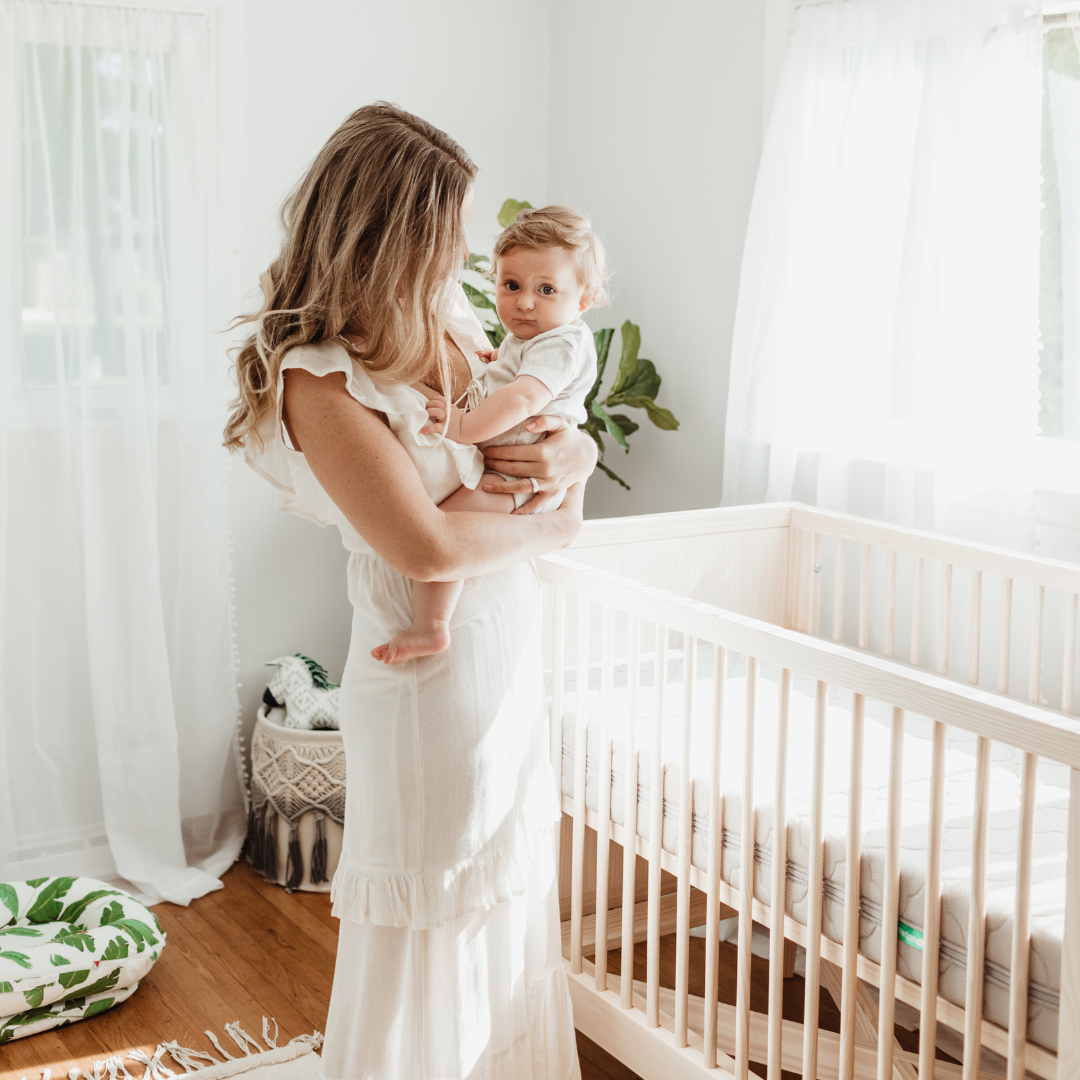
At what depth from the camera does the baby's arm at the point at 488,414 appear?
1346mm

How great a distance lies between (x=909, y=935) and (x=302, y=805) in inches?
64.0

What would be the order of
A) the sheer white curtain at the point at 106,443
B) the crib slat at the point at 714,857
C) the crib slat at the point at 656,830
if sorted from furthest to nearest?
the sheer white curtain at the point at 106,443
the crib slat at the point at 656,830
the crib slat at the point at 714,857

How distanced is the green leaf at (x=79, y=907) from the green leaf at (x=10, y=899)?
0.28 feet

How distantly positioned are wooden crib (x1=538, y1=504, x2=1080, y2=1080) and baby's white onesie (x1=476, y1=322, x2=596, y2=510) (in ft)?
1.11

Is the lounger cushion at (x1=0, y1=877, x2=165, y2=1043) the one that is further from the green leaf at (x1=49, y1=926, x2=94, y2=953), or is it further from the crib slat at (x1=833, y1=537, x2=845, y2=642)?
the crib slat at (x1=833, y1=537, x2=845, y2=642)

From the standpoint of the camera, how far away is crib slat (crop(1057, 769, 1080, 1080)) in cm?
117

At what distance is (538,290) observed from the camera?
61.9 inches

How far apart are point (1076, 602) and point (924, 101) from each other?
985 mm

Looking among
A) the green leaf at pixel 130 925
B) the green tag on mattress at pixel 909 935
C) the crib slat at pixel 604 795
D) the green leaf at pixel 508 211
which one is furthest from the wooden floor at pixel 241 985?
the green leaf at pixel 508 211

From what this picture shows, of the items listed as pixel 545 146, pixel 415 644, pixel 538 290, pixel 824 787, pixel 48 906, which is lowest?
pixel 48 906

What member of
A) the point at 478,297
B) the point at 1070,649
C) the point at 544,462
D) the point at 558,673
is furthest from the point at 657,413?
the point at 544,462

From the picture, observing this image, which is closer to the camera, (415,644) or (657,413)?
(415,644)

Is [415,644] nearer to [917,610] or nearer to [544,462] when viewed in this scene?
[544,462]

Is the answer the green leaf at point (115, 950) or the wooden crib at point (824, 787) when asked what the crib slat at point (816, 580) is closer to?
the wooden crib at point (824, 787)
